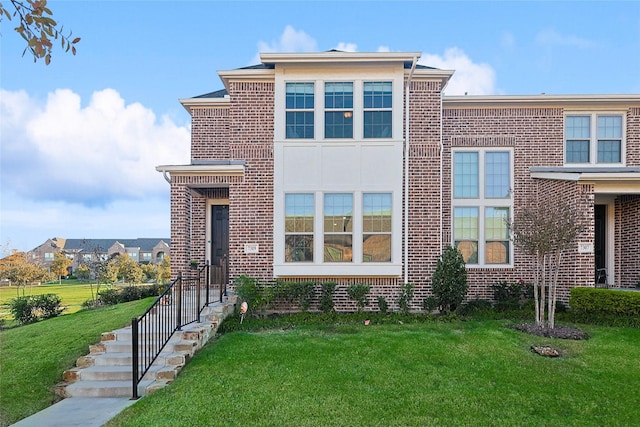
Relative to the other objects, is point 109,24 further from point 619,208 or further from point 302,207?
point 619,208

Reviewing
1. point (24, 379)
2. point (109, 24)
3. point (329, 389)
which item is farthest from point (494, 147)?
point (24, 379)

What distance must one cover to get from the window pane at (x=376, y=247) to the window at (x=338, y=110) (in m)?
2.56

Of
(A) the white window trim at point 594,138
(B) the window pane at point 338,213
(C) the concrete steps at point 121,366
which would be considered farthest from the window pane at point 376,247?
(A) the white window trim at point 594,138

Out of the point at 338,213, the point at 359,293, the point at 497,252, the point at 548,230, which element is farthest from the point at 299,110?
the point at 497,252

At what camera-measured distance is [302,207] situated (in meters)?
9.37

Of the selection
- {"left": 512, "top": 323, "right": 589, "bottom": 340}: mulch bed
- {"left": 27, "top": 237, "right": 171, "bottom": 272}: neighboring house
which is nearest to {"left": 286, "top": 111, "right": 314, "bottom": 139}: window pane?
{"left": 512, "top": 323, "right": 589, "bottom": 340}: mulch bed

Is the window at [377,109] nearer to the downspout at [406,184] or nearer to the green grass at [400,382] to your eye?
the downspout at [406,184]

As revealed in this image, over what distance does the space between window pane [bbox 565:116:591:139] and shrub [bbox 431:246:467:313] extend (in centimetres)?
520

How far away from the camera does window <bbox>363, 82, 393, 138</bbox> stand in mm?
9336

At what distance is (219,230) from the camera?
10914mm

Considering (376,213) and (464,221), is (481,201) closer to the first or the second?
(464,221)

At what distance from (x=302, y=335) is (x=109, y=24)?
7.12 meters

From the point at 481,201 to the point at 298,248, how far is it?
525 cm

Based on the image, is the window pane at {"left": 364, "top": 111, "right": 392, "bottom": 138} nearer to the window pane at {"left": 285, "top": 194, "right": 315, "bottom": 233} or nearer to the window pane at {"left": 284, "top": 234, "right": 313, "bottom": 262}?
the window pane at {"left": 285, "top": 194, "right": 315, "bottom": 233}
